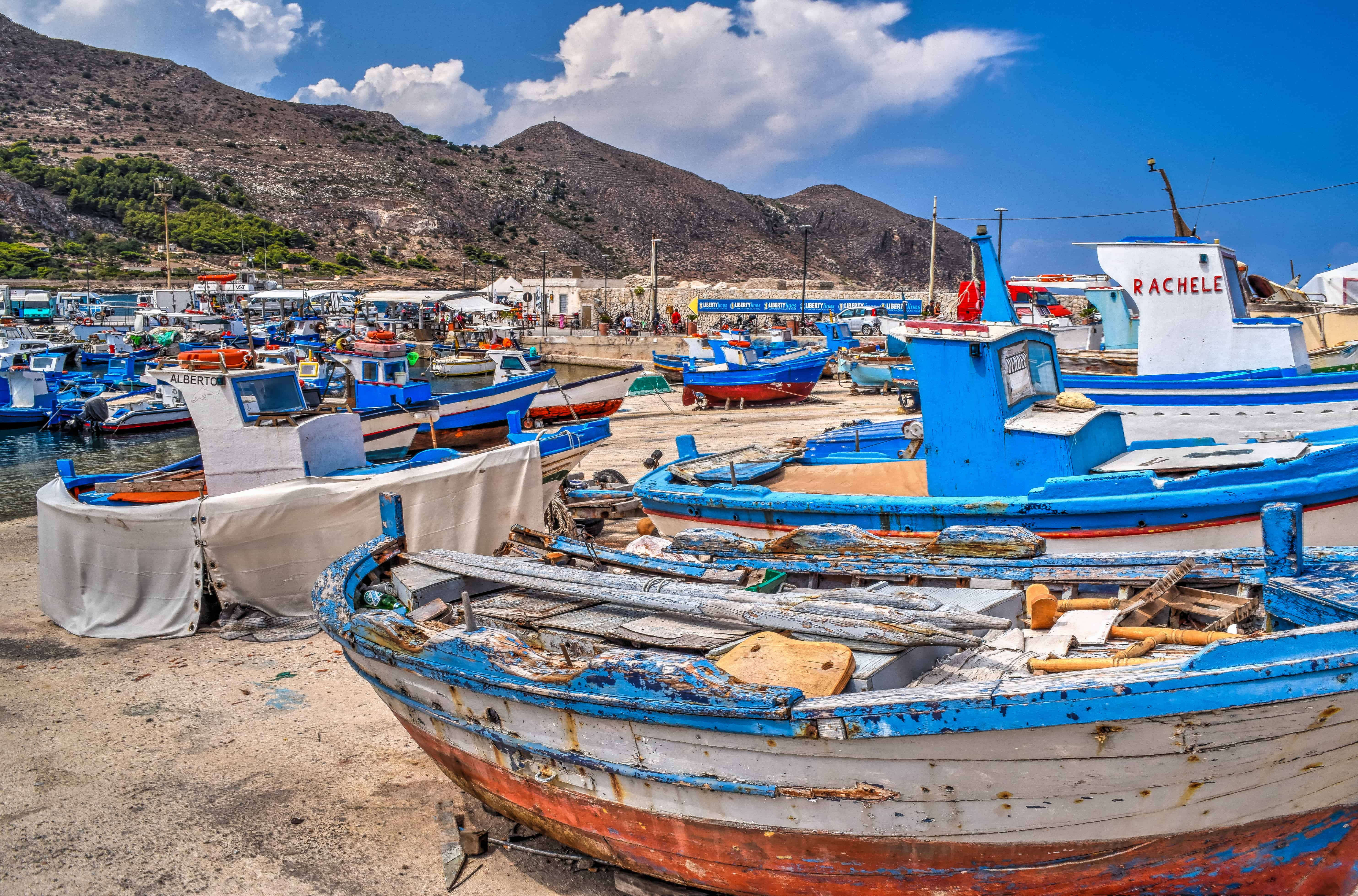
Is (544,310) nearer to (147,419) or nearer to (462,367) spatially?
(147,419)

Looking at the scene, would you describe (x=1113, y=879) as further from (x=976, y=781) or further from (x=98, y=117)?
(x=98, y=117)

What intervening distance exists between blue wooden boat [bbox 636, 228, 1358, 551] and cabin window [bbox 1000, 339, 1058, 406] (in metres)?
0.02

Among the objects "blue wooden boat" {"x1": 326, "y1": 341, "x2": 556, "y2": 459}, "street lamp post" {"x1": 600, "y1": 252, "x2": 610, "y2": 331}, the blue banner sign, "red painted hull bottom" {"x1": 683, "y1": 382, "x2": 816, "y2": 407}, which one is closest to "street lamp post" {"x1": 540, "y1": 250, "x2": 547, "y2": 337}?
"street lamp post" {"x1": 600, "y1": 252, "x2": 610, "y2": 331}

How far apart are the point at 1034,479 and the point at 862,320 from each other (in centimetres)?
4047

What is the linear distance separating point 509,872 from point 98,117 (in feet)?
465

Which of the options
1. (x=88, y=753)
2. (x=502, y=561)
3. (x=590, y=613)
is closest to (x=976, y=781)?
(x=590, y=613)

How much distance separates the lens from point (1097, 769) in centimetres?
346

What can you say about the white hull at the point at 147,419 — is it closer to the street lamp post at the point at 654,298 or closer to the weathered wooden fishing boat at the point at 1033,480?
the weathered wooden fishing boat at the point at 1033,480

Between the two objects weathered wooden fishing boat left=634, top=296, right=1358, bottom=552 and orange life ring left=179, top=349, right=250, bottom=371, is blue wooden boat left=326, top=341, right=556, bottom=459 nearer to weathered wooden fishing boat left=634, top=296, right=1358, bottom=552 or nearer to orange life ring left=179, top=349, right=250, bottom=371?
orange life ring left=179, top=349, right=250, bottom=371

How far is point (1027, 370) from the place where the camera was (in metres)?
7.86

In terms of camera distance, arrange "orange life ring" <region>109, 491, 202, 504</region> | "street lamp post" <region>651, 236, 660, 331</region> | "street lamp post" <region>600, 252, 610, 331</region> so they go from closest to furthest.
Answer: "orange life ring" <region>109, 491, 202, 504</region>, "street lamp post" <region>651, 236, 660, 331</region>, "street lamp post" <region>600, 252, 610, 331</region>

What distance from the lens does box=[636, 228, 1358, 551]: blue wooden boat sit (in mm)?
6613

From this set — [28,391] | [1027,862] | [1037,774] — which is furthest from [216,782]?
[28,391]

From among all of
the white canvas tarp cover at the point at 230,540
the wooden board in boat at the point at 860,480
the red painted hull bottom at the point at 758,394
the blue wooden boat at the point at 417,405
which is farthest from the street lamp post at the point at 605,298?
the wooden board in boat at the point at 860,480
